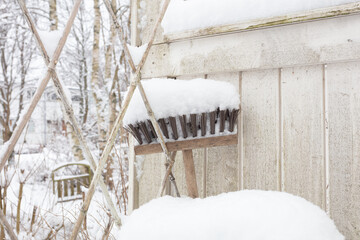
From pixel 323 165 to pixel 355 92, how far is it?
0.28 metres

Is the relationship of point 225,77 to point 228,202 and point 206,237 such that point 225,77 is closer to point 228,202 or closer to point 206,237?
point 228,202

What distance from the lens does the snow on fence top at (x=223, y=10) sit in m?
0.98

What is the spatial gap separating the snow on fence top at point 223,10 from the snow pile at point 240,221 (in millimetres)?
692

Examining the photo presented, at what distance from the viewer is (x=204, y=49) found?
1173mm

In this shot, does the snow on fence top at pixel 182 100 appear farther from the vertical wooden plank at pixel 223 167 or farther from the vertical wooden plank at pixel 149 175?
the vertical wooden plank at pixel 149 175

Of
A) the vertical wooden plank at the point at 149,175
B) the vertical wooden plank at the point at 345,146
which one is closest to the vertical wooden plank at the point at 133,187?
the vertical wooden plank at the point at 149,175

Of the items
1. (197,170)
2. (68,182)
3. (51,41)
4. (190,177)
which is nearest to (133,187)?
(197,170)

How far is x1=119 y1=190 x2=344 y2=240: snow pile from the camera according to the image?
2.05 feet

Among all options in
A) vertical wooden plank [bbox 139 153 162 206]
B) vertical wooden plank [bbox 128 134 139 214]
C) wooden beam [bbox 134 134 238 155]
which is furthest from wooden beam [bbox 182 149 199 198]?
vertical wooden plank [bbox 128 134 139 214]

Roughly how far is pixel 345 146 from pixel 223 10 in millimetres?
716

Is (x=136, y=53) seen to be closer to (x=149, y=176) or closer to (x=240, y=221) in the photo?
(x=240, y=221)

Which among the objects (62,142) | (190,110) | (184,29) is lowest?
(62,142)

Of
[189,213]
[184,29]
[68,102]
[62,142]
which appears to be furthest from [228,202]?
[62,142]

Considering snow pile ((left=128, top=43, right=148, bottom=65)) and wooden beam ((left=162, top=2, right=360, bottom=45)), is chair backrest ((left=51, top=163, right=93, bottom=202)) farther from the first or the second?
snow pile ((left=128, top=43, right=148, bottom=65))
